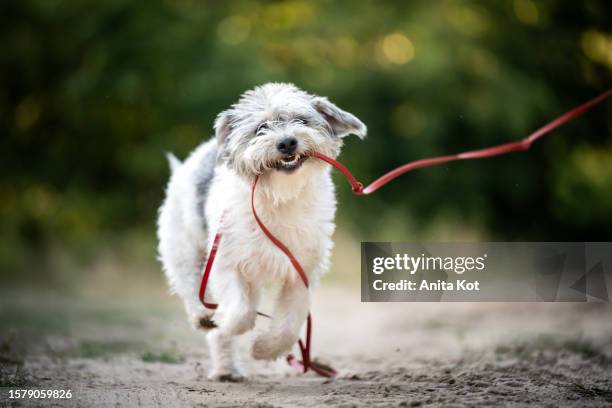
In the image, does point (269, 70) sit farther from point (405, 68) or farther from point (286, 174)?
point (286, 174)

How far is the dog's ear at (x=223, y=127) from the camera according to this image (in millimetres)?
4844

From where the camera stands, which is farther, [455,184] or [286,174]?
[455,184]

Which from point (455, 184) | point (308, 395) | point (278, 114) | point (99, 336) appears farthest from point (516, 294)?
point (455, 184)

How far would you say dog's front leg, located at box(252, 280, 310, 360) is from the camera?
193 inches

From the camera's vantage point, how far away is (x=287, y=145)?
14.6 feet

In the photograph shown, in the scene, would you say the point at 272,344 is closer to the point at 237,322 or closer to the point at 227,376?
the point at 237,322

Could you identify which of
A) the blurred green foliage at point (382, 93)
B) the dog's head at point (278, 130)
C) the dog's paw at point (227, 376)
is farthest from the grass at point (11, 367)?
the blurred green foliage at point (382, 93)

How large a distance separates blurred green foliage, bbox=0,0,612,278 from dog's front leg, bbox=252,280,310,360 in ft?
21.9

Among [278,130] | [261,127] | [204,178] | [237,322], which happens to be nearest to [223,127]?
[261,127]

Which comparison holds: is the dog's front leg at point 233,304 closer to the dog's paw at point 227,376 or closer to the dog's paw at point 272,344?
the dog's paw at point 272,344

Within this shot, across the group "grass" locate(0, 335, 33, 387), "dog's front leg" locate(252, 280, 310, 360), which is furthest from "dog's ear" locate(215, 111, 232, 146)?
"grass" locate(0, 335, 33, 387)

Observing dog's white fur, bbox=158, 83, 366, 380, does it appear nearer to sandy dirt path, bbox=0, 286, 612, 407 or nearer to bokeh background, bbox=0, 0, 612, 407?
sandy dirt path, bbox=0, 286, 612, 407

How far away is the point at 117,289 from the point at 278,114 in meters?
6.70

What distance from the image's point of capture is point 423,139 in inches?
488
